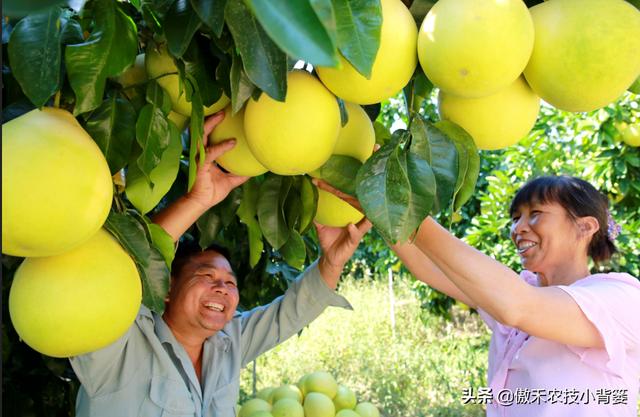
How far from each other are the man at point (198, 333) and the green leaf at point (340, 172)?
23 cm

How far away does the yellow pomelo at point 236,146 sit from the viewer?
1055 millimetres

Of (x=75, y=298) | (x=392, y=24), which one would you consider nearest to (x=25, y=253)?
(x=75, y=298)

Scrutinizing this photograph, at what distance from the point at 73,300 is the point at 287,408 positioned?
152 centimetres

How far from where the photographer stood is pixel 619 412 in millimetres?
1726

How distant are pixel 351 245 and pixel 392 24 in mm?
1055

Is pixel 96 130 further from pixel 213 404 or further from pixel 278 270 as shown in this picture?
pixel 278 270

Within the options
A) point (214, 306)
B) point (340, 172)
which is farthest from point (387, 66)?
point (214, 306)

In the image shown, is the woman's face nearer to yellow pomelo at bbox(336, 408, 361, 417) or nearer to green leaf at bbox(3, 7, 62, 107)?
yellow pomelo at bbox(336, 408, 361, 417)

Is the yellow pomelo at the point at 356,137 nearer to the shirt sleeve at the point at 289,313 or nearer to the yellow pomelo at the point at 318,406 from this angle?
the shirt sleeve at the point at 289,313

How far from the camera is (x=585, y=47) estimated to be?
2.64 feet

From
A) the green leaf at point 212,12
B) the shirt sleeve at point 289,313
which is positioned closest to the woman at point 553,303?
the shirt sleeve at point 289,313

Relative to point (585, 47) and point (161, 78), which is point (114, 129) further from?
point (585, 47)

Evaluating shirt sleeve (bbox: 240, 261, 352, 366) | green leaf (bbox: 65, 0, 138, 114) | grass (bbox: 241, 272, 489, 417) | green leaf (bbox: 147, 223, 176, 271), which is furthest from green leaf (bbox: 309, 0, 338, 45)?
grass (bbox: 241, 272, 489, 417)

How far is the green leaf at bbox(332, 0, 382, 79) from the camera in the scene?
0.69 meters
